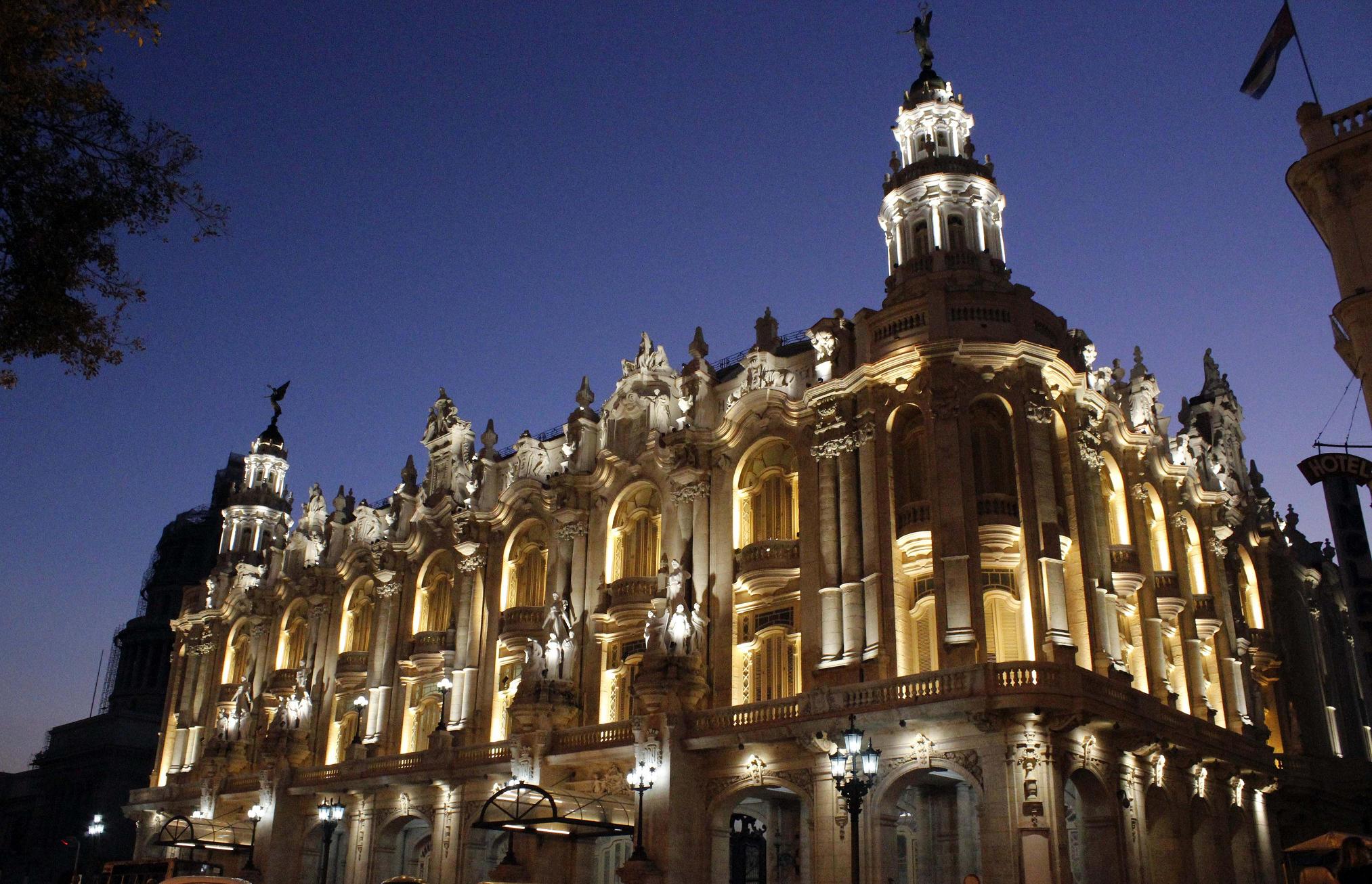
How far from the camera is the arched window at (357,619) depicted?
5544 centimetres

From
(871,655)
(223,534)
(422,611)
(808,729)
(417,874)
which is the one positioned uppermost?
(223,534)

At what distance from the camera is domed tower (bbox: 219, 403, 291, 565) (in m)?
69.2

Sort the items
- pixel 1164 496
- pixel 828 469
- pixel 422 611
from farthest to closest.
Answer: pixel 422 611 < pixel 1164 496 < pixel 828 469

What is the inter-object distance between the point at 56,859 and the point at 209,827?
3281 cm

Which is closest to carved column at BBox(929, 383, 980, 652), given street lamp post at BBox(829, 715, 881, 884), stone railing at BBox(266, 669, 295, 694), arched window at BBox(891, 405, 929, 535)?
arched window at BBox(891, 405, 929, 535)

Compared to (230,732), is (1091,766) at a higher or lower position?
lower

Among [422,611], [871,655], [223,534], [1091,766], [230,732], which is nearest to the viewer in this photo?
[1091,766]

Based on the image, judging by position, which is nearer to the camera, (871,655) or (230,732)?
(871,655)

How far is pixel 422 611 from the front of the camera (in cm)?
5247

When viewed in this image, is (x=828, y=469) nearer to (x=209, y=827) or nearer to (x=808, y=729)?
(x=808, y=729)

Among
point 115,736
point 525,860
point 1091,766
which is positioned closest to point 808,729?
point 1091,766

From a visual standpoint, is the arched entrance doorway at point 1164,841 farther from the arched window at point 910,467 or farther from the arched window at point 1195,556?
the arched window at point 1195,556

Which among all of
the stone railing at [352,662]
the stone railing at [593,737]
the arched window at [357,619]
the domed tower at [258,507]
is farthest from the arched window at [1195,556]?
the domed tower at [258,507]

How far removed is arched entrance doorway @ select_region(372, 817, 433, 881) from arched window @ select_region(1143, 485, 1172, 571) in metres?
29.6
